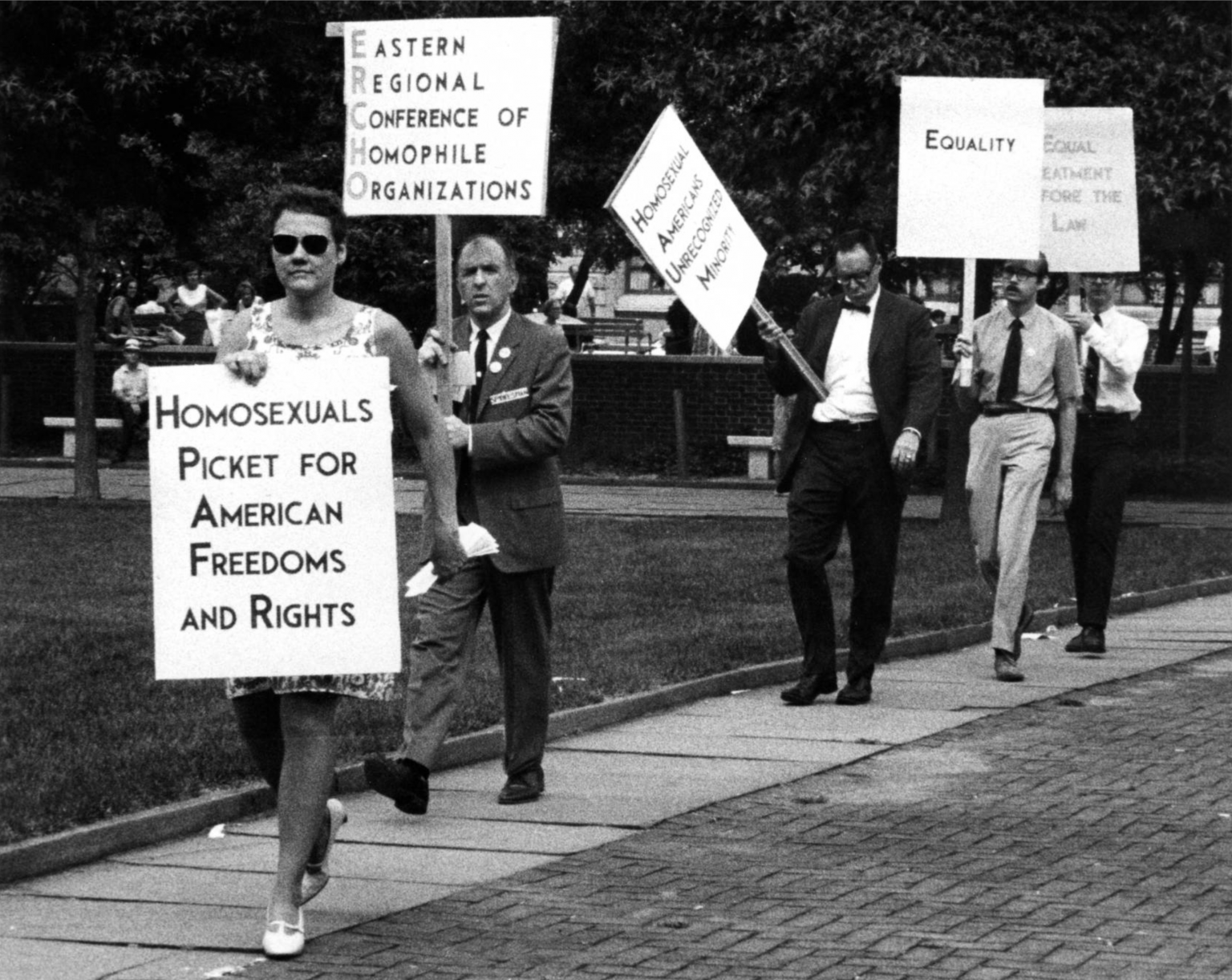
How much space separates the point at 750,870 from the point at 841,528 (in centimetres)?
395

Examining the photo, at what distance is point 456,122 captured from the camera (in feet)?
30.9

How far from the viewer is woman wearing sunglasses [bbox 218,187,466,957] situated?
261 inches

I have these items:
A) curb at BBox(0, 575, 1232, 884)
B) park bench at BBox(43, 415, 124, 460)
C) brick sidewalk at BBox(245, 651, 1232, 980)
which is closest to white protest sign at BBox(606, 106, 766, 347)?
curb at BBox(0, 575, 1232, 884)

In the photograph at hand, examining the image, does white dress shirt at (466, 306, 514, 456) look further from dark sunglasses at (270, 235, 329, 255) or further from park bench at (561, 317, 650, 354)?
park bench at (561, 317, 650, 354)

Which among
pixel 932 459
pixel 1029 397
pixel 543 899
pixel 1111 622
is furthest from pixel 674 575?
pixel 932 459

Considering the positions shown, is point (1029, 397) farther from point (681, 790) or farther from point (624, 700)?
point (681, 790)

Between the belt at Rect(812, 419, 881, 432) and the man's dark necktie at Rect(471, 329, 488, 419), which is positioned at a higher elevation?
the man's dark necktie at Rect(471, 329, 488, 419)

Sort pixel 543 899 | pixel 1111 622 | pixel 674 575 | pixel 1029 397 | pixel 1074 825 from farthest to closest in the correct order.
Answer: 1. pixel 674 575
2. pixel 1111 622
3. pixel 1029 397
4. pixel 1074 825
5. pixel 543 899

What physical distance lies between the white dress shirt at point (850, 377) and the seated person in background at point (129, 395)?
20681 millimetres

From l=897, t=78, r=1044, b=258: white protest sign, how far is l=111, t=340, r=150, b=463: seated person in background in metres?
17.2

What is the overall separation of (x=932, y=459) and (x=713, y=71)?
7.12 m

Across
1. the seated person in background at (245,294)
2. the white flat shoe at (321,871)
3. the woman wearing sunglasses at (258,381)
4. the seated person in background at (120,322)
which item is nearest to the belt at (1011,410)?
the woman wearing sunglasses at (258,381)

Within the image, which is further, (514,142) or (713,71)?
(713,71)

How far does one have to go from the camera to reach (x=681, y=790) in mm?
9141
